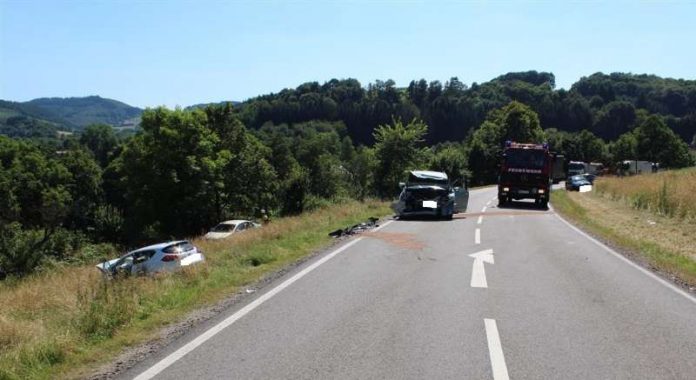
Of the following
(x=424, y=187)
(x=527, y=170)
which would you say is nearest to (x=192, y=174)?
(x=527, y=170)

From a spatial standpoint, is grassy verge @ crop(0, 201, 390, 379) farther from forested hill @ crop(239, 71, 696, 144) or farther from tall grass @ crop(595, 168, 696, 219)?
forested hill @ crop(239, 71, 696, 144)

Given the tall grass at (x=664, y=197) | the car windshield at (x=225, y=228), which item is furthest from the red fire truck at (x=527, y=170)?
the car windshield at (x=225, y=228)

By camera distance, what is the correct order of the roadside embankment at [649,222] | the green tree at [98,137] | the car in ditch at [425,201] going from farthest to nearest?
the green tree at [98,137] → the car in ditch at [425,201] → the roadside embankment at [649,222]

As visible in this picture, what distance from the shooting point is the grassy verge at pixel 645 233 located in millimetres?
13320

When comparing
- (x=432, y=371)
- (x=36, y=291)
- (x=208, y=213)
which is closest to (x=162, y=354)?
(x=432, y=371)

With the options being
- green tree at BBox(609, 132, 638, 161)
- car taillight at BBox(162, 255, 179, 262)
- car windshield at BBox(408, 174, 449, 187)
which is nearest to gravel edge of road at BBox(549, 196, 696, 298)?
car windshield at BBox(408, 174, 449, 187)

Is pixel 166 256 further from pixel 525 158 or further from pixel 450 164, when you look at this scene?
pixel 450 164

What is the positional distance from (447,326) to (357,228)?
41.4 ft

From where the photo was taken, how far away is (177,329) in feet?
23.5

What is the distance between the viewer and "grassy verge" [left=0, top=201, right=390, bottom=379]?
5.95 m

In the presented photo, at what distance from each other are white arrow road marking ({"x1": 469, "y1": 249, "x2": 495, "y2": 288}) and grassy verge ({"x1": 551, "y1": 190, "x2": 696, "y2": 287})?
3.42m

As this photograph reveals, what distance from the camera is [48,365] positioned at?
5.81 meters

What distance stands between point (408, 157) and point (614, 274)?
33305 mm

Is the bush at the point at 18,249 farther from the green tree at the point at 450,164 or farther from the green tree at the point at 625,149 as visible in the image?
the green tree at the point at 625,149
